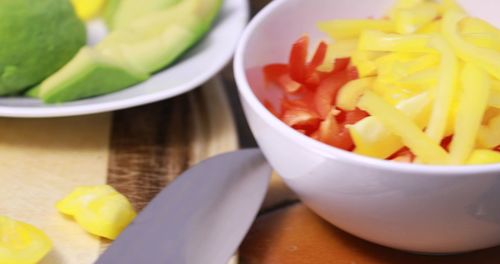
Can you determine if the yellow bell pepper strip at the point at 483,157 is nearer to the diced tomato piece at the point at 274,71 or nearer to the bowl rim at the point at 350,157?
the bowl rim at the point at 350,157

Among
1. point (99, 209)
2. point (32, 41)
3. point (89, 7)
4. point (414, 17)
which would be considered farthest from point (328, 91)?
point (89, 7)

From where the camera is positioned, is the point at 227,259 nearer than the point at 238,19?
Yes

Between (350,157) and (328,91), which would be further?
(328,91)

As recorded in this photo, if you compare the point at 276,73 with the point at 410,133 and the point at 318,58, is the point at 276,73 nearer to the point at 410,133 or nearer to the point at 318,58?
the point at 318,58

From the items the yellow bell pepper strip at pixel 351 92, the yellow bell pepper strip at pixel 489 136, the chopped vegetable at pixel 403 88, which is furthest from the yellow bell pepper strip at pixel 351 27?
the yellow bell pepper strip at pixel 489 136

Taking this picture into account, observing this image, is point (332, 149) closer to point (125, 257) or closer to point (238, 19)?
point (125, 257)

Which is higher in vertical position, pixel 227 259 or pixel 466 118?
pixel 466 118

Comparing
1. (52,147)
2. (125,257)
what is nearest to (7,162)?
(52,147)
